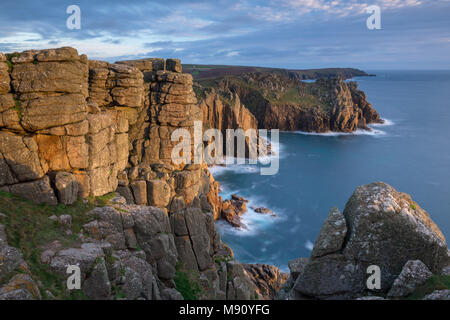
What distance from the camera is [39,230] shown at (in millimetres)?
16641

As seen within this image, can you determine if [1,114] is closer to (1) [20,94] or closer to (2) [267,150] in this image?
(1) [20,94]

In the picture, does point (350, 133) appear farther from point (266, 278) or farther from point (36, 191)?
point (36, 191)

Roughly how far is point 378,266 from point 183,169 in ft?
67.2

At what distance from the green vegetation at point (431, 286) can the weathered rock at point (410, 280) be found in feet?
0.48

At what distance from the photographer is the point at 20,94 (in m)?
19.6

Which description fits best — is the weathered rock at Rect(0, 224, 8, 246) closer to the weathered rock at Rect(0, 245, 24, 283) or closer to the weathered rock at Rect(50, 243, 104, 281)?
the weathered rock at Rect(0, 245, 24, 283)

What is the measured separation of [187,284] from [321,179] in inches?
2893

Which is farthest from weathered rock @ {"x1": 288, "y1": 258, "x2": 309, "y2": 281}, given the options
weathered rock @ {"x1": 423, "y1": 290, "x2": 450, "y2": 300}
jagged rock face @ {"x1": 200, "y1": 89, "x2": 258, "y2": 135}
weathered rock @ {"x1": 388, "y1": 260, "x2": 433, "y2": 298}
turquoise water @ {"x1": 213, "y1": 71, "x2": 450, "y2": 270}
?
jagged rock face @ {"x1": 200, "y1": 89, "x2": 258, "y2": 135}

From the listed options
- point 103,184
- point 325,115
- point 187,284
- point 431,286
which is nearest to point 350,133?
point 325,115

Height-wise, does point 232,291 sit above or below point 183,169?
below

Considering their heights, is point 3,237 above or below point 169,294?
above

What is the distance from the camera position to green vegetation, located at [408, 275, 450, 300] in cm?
1094

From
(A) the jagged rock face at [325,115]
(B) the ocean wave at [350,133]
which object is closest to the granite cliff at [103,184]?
(A) the jagged rock face at [325,115]

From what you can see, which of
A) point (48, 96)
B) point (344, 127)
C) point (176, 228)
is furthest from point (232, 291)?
point (344, 127)
